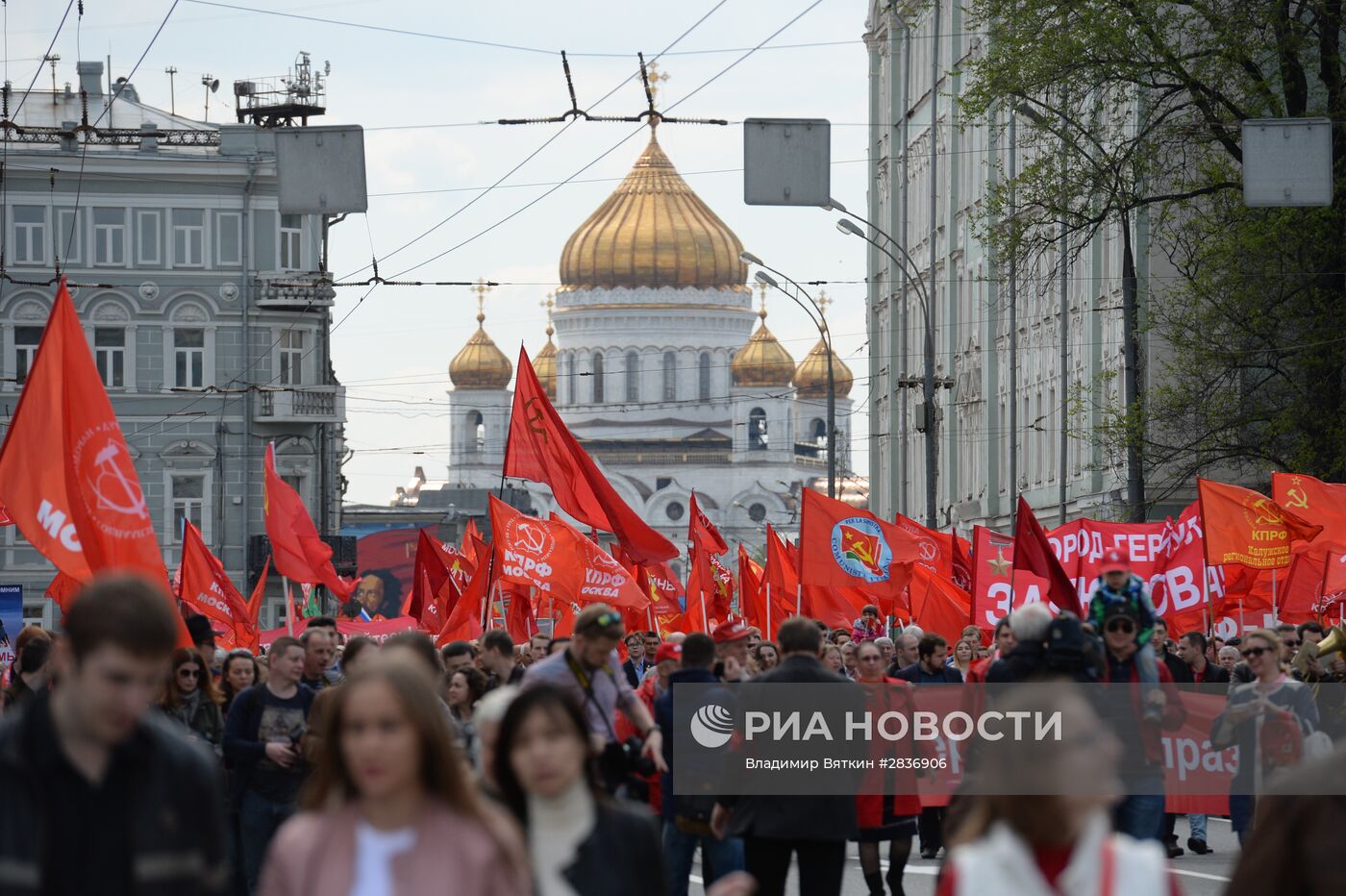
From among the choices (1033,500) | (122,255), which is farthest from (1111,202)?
(122,255)

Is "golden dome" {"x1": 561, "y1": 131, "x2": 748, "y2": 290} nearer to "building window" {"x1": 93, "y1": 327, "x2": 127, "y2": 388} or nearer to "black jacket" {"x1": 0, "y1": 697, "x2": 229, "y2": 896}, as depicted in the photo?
"building window" {"x1": 93, "y1": 327, "x2": 127, "y2": 388}

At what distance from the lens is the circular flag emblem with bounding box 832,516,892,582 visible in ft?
74.7

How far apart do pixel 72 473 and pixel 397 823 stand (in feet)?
26.4

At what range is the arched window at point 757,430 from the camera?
141850mm

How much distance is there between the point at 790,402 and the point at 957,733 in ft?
418

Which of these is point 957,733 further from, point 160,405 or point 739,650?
point 160,405

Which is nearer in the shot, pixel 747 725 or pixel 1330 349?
pixel 747 725

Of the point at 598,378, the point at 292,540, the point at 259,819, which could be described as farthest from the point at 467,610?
the point at 598,378

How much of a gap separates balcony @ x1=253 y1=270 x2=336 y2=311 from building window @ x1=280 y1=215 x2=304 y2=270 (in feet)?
1.44

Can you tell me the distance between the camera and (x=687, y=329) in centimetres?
14125

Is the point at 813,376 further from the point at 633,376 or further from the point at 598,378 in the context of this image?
the point at 598,378

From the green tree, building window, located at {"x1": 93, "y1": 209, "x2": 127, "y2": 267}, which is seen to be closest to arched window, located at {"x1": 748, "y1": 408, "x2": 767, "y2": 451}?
building window, located at {"x1": 93, "y1": 209, "x2": 127, "y2": 267}

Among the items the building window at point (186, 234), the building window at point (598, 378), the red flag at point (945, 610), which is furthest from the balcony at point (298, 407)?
the building window at point (598, 378)

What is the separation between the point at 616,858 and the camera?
520 centimetres
